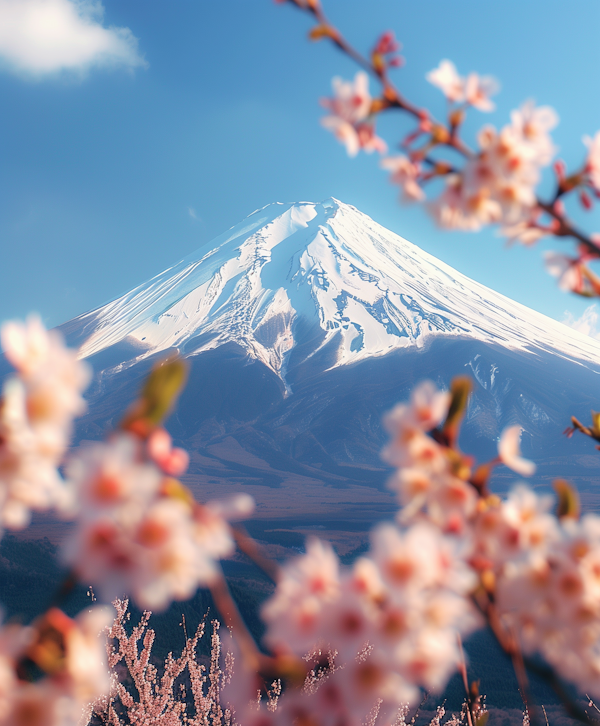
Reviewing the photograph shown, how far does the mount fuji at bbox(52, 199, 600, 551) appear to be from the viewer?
118 feet

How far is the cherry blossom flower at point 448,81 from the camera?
64 centimetres

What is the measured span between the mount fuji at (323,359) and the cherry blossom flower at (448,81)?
2323 centimetres

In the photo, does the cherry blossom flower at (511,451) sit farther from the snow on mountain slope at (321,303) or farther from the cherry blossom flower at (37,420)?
the snow on mountain slope at (321,303)

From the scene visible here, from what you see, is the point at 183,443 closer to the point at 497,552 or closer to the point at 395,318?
the point at 395,318

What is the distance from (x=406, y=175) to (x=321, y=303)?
56751 millimetres

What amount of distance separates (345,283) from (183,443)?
28429mm

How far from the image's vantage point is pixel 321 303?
56.9m

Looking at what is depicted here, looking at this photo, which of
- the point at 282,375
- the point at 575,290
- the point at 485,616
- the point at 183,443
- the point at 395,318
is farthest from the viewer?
the point at 395,318

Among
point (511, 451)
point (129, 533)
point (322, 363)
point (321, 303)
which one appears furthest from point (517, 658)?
point (321, 303)

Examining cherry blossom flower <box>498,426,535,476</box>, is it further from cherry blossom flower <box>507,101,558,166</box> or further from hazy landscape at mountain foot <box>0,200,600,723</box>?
hazy landscape at mountain foot <box>0,200,600,723</box>

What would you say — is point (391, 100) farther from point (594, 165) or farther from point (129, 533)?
point (129, 533)

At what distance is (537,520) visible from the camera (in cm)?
45

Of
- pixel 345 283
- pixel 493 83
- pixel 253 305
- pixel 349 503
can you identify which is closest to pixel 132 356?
pixel 253 305

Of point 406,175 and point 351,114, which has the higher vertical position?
point 351,114
